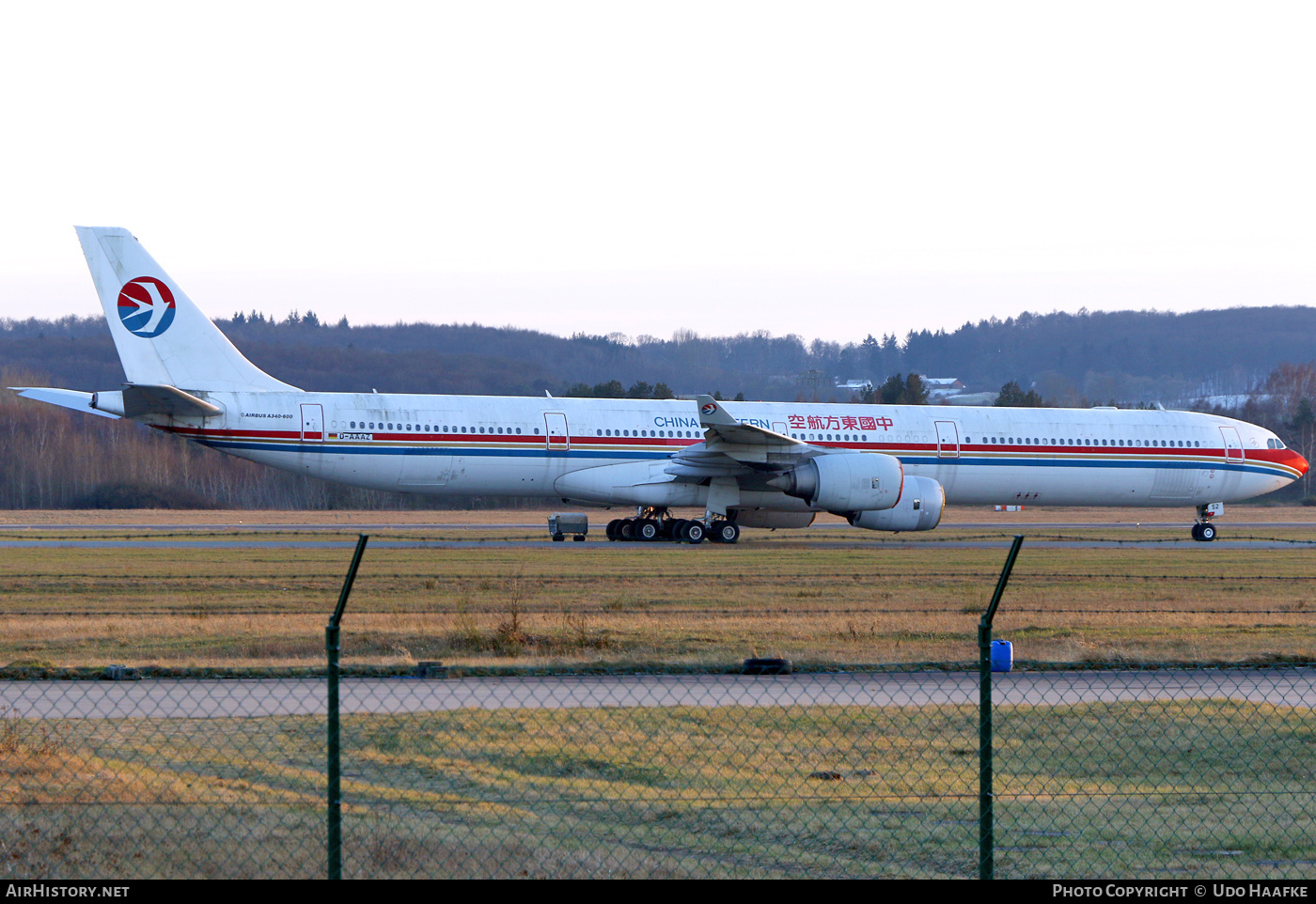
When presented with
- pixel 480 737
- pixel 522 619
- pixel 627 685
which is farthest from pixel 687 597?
pixel 480 737

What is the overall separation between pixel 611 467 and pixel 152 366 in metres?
11.7

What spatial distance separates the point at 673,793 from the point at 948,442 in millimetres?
27240

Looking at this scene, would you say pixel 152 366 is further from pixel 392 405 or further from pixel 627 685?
pixel 627 685

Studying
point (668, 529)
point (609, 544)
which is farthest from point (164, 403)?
point (668, 529)

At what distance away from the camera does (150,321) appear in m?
30.7

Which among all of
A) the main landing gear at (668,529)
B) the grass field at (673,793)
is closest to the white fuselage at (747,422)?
the main landing gear at (668,529)

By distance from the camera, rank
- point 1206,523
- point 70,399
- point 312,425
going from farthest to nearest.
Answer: point 1206,523 < point 312,425 < point 70,399

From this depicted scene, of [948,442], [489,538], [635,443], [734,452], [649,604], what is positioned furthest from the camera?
[489,538]

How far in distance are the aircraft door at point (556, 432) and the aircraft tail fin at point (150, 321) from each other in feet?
24.2

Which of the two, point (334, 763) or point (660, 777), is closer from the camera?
point (334, 763)

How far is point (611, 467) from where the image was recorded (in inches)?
1276

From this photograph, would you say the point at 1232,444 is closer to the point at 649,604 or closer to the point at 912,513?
the point at 912,513

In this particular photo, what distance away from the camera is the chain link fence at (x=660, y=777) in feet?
22.6

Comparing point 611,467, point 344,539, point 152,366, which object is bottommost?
point 344,539
